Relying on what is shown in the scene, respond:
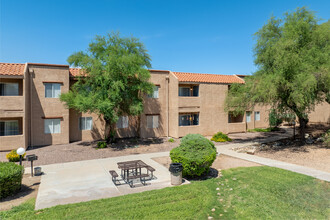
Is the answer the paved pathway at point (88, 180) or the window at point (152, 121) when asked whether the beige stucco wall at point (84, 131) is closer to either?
the window at point (152, 121)

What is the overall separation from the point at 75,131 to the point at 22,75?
6594mm

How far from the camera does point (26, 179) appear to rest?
32.2 ft

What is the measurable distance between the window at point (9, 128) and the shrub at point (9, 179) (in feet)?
36.4

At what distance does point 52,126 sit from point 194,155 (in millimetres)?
14555

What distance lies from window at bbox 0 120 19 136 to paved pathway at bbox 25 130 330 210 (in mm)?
7829

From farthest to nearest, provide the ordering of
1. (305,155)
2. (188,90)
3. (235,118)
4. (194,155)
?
(235,118) < (188,90) < (305,155) < (194,155)

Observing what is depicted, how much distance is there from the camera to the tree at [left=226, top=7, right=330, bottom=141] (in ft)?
46.1

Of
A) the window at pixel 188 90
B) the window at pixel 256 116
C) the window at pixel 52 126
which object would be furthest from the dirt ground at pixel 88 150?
the window at pixel 256 116

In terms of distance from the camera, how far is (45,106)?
18172mm

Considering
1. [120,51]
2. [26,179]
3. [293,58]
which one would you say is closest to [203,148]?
[26,179]

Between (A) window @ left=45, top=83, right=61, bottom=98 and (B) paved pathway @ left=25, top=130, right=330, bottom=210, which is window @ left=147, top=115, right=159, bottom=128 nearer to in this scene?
(B) paved pathway @ left=25, top=130, right=330, bottom=210

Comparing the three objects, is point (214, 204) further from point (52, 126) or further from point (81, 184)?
point (52, 126)

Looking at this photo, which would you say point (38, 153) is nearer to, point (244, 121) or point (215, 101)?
point (215, 101)

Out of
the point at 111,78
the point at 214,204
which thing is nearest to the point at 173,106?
the point at 111,78
